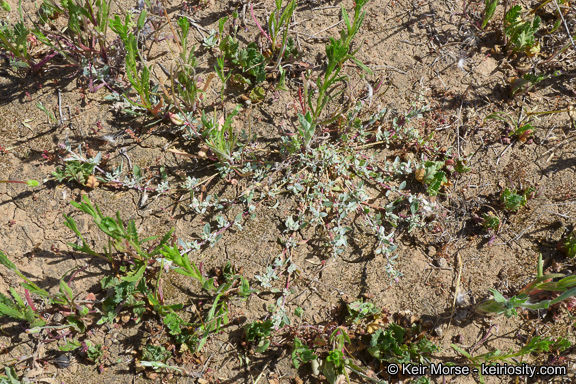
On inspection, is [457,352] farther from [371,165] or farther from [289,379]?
[371,165]

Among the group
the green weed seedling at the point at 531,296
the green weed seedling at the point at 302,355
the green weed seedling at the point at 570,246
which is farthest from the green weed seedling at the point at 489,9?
the green weed seedling at the point at 302,355

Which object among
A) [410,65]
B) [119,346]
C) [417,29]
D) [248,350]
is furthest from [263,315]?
[417,29]

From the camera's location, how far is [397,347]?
9.01ft

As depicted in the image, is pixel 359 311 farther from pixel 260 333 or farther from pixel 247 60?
pixel 247 60

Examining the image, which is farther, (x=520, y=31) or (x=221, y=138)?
(x=520, y=31)

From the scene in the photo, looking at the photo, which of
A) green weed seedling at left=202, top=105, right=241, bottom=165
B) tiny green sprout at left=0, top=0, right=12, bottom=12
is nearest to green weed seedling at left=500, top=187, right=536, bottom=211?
green weed seedling at left=202, top=105, right=241, bottom=165

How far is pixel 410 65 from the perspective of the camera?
11.3ft

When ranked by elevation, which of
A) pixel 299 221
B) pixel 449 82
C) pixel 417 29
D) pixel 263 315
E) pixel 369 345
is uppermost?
pixel 417 29

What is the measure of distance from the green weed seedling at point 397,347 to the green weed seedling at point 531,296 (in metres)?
0.51

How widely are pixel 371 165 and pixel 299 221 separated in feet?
2.52

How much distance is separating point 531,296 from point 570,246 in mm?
505

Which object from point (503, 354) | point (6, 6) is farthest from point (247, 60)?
point (503, 354)

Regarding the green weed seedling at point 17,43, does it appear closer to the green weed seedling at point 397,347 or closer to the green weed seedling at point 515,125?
the green weed seedling at point 397,347

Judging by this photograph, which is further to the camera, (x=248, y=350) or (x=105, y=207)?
(x=105, y=207)
